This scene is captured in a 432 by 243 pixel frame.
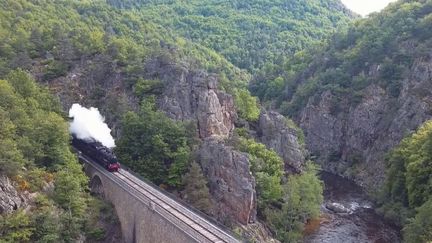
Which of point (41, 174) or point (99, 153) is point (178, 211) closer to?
point (41, 174)

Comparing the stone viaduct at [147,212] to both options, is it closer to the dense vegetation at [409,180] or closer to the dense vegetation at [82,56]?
the dense vegetation at [82,56]

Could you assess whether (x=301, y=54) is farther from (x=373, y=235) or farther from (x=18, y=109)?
(x=18, y=109)

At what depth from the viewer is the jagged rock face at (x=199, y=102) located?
6319 cm

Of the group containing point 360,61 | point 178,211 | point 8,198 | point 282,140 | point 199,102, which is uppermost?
point 360,61

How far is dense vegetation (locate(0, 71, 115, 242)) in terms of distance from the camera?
4016 centimetres

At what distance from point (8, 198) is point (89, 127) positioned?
1804cm

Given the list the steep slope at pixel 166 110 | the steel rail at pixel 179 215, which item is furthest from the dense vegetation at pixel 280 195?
the steel rail at pixel 179 215

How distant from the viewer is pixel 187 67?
7019 cm

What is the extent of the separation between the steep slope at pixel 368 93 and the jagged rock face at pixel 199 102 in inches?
1082

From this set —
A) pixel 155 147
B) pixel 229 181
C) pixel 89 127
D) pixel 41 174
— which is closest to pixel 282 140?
pixel 229 181

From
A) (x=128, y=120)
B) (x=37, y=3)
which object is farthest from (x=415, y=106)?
(x=37, y=3)

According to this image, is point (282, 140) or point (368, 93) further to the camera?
point (368, 93)

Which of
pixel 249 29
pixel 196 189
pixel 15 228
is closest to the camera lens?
pixel 15 228

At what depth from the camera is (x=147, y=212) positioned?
145ft
